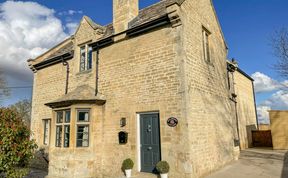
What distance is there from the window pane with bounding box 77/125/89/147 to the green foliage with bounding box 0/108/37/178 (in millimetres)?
3026

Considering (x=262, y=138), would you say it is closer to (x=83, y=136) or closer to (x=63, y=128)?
(x=83, y=136)

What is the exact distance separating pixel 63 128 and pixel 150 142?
461cm

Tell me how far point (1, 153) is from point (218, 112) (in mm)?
9436

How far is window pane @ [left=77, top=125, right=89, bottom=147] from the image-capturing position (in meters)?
10.3

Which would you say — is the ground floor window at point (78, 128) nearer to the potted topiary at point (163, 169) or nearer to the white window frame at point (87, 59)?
the white window frame at point (87, 59)

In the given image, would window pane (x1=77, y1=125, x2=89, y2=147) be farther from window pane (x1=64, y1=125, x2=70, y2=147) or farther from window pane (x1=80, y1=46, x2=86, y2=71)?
window pane (x1=80, y1=46, x2=86, y2=71)

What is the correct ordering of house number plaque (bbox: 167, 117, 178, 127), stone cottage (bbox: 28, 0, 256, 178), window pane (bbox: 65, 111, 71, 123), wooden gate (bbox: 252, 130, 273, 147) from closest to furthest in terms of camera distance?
house number plaque (bbox: 167, 117, 178, 127), stone cottage (bbox: 28, 0, 256, 178), window pane (bbox: 65, 111, 71, 123), wooden gate (bbox: 252, 130, 273, 147)

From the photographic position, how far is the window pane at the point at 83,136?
1032 cm

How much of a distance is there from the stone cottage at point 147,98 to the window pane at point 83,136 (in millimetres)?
47

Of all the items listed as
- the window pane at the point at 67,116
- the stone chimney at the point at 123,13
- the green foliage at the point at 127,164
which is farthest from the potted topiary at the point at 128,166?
the stone chimney at the point at 123,13

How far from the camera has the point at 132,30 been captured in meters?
10.1

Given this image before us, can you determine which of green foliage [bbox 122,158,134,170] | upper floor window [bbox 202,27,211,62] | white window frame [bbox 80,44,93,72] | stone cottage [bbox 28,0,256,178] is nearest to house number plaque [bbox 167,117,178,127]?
stone cottage [bbox 28,0,256,178]

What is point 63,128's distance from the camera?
10.7m

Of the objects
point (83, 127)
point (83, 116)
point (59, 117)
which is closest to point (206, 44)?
point (83, 116)
